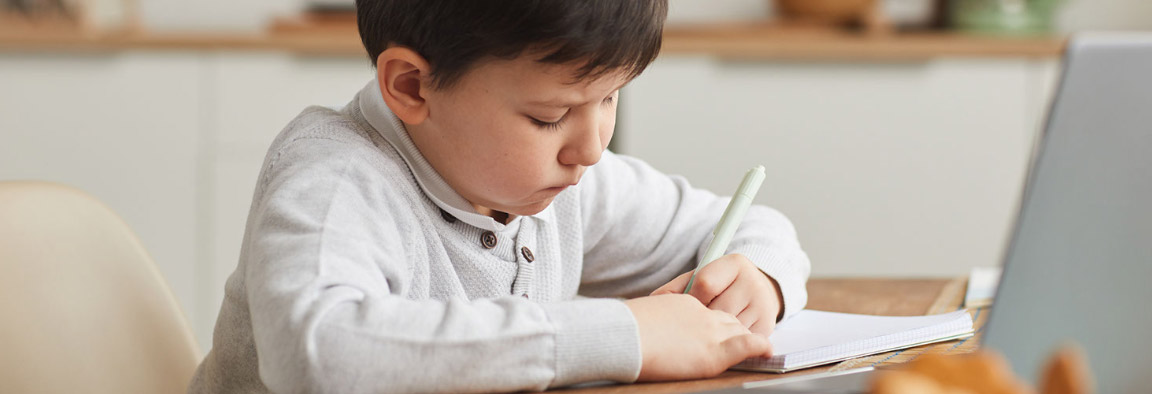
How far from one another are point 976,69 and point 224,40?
4.93 ft

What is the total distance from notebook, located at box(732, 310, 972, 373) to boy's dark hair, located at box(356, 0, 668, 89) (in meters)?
0.21

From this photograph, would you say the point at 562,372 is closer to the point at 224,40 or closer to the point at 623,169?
the point at 623,169

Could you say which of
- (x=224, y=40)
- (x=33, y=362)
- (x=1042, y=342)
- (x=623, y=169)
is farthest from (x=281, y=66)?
(x=1042, y=342)

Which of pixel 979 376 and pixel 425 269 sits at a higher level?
pixel 979 376

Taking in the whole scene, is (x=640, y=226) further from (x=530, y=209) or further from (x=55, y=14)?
(x=55, y=14)

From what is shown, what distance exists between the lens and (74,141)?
220 cm

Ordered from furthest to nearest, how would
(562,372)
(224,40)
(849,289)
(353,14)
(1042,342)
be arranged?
(353,14) < (224,40) < (849,289) < (562,372) < (1042,342)

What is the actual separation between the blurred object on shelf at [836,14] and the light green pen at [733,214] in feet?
5.36

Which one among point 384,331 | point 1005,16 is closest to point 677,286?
point 384,331

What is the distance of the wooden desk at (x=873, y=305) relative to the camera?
1.94ft

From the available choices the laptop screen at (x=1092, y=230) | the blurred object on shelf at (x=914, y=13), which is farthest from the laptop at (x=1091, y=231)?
the blurred object on shelf at (x=914, y=13)

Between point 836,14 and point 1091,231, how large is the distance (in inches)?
81.2

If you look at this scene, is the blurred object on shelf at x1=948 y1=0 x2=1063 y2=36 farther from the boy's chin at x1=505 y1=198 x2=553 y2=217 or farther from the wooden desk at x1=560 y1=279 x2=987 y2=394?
the boy's chin at x1=505 y1=198 x2=553 y2=217

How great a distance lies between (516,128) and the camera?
2.38 ft
